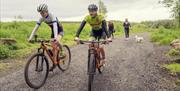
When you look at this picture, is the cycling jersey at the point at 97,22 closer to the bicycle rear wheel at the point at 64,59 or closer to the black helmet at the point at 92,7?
the black helmet at the point at 92,7

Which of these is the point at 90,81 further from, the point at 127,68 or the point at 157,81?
the point at 127,68

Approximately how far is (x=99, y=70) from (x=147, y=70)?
242 cm

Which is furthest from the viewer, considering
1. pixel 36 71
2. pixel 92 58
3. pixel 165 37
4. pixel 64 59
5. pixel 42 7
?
pixel 165 37

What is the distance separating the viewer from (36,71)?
918 centimetres

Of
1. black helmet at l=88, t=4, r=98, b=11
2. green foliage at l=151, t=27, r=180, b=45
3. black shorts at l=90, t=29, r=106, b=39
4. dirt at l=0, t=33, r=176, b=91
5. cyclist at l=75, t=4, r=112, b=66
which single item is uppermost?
black helmet at l=88, t=4, r=98, b=11

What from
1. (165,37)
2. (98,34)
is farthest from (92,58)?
(165,37)

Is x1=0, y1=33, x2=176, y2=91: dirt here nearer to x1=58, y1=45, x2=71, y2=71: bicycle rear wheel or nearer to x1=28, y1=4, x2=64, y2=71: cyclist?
x1=58, y1=45, x2=71, y2=71: bicycle rear wheel

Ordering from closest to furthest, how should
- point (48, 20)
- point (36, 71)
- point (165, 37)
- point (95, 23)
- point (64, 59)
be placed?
point (36, 71) → point (48, 20) → point (95, 23) → point (64, 59) → point (165, 37)

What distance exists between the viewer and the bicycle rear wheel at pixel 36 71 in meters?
8.73

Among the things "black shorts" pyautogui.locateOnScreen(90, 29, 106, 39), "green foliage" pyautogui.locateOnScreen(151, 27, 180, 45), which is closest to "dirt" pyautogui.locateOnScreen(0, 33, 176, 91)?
"black shorts" pyautogui.locateOnScreen(90, 29, 106, 39)

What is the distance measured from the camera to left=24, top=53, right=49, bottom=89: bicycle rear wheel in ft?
28.6

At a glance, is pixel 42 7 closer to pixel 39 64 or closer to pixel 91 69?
pixel 39 64

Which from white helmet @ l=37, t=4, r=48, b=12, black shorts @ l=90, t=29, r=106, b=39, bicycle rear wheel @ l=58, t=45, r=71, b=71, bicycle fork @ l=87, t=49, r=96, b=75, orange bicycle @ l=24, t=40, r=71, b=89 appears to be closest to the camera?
bicycle fork @ l=87, t=49, r=96, b=75

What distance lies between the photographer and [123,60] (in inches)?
595
